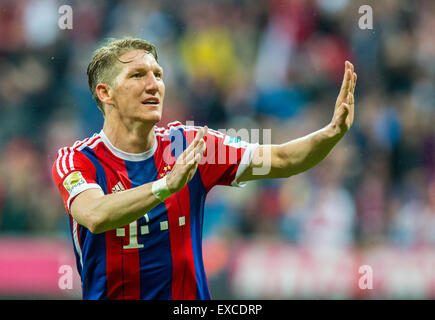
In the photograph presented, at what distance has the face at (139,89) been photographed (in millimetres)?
4512

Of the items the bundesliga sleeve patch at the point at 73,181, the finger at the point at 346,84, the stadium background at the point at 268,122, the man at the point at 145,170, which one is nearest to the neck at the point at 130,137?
the man at the point at 145,170

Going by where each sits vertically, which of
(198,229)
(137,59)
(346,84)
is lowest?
(198,229)

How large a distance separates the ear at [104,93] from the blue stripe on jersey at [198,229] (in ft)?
2.37

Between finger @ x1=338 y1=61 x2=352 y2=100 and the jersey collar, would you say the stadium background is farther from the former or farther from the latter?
finger @ x1=338 y1=61 x2=352 y2=100

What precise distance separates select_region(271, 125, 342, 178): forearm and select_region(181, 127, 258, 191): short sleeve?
0.60 feet

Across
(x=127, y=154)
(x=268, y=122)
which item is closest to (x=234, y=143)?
(x=127, y=154)

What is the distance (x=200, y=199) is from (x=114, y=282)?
2.37 feet

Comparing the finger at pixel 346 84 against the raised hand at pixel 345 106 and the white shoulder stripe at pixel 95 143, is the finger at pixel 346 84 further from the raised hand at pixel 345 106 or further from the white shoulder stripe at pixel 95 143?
the white shoulder stripe at pixel 95 143

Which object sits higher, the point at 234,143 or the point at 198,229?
the point at 234,143

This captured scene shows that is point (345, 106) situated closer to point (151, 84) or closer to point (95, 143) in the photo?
point (151, 84)

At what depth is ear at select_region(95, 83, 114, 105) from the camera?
15.3 ft

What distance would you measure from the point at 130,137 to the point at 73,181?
49 cm

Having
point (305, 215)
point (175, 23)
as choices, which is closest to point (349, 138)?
point (305, 215)

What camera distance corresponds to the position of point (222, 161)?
4656mm
